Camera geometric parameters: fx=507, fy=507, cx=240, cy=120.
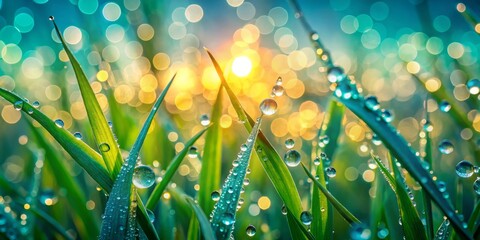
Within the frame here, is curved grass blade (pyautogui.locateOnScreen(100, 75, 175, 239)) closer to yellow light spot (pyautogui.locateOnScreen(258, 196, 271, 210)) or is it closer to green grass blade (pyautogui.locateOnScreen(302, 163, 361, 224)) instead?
green grass blade (pyautogui.locateOnScreen(302, 163, 361, 224))

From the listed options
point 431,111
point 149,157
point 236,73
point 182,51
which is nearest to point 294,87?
point 236,73

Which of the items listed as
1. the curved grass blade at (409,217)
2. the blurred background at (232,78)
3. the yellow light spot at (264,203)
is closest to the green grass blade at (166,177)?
the blurred background at (232,78)

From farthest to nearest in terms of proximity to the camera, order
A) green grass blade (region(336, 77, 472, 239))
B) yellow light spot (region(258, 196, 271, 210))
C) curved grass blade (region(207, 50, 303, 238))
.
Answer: yellow light spot (region(258, 196, 271, 210)) < curved grass blade (region(207, 50, 303, 238)) < green grass blade (region(336, 77, 472, 239))

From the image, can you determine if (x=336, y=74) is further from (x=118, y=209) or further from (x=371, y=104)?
(x=118, y=209)

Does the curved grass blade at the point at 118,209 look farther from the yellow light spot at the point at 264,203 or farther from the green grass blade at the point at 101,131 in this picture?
the yellow light spot at the point at 264,203

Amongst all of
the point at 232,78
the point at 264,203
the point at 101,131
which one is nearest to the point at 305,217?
the point at 101,131

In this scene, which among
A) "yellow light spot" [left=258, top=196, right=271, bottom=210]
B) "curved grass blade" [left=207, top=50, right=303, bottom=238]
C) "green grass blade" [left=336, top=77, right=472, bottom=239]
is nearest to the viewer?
"green grass blade" [left=336, top=77, right=472, bottom=239]

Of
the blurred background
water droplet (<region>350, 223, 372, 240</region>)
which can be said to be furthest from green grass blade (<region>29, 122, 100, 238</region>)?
water droplet (<region>350, 223, 372, 240</region>)

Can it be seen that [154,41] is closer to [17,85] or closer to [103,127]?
[17,85]
